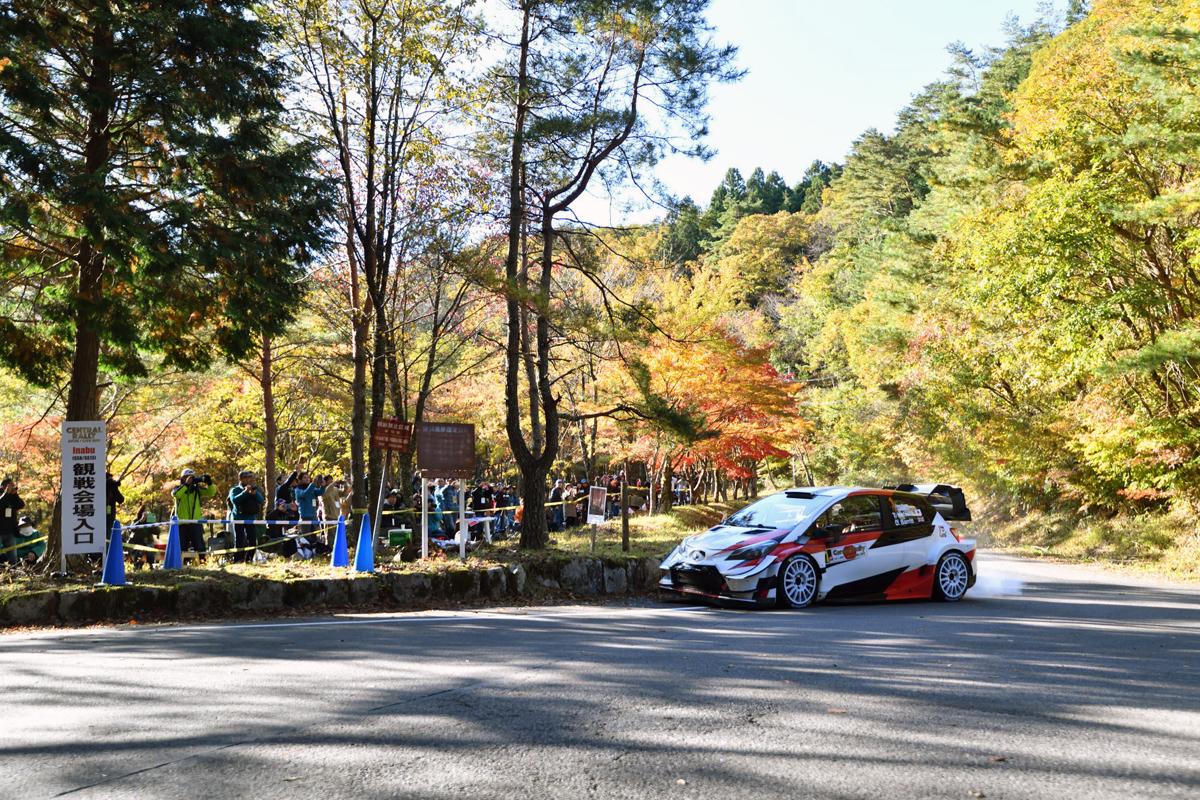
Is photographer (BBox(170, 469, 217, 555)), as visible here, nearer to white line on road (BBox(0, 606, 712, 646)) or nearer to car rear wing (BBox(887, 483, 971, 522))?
white line on road (BBox(0, 606, 712, 646))

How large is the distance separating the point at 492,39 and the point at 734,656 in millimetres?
11950

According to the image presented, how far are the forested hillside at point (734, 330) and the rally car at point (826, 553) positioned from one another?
2960mm

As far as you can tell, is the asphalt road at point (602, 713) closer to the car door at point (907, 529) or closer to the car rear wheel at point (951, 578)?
the car door at point (907, 529)

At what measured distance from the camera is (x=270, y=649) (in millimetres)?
7852

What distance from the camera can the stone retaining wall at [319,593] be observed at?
35.0ft

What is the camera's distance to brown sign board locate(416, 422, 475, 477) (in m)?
13.3

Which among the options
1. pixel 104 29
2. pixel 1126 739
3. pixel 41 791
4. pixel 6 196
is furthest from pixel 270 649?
pixel 104 29

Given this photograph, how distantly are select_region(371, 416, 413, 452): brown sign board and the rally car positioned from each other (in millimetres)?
4429

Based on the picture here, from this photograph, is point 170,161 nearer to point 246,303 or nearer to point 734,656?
point 246,303

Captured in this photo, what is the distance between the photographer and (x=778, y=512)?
12.2 meters

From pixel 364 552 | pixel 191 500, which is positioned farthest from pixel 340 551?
pixel 191 500

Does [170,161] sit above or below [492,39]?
below

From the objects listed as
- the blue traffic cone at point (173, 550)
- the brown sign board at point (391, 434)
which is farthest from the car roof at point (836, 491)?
the blue traffic cone at point (173, 550)

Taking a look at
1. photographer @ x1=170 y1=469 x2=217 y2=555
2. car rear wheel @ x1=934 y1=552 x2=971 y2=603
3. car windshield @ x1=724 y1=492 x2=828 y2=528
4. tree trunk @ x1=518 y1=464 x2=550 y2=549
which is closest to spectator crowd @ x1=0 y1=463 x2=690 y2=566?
photographer @ x1=170 y1=469 x2=217 y2=555
